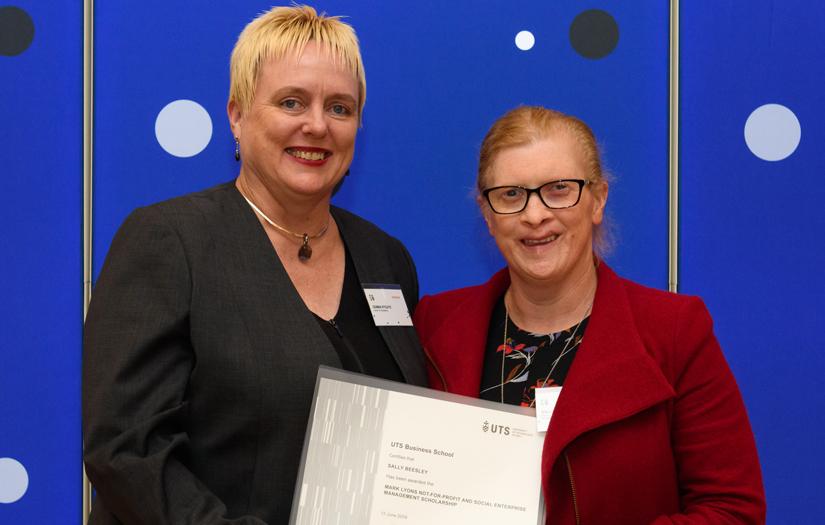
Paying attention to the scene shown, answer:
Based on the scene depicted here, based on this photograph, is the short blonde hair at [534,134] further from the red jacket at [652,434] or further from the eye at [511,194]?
the red jacket at [652,434]

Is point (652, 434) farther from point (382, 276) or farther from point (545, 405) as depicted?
point (382, 276)

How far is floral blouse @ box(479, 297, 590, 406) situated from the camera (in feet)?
6.21

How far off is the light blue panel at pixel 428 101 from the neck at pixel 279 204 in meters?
0.62

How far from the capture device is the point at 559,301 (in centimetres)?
198

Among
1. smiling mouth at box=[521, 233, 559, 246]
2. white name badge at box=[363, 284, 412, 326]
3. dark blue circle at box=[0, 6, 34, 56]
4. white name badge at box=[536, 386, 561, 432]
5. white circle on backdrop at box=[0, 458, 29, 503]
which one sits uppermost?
dark blue circle at box=[0, 6, 34, 56]

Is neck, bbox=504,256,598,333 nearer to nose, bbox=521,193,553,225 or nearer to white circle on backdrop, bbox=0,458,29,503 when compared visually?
nose, bbox=521,193,553,225

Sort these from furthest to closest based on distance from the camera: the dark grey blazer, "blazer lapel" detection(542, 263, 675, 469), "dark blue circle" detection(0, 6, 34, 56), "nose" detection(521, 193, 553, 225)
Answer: "dark blue circle" detection(0, 6, 34, 56) < "nose" detection(521, 193, 553, 225) < "blazer lapel" detection(542, 263, 675, 469) < the dark grey blazer

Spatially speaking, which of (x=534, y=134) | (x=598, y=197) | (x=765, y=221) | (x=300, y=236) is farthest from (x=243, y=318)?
(x=765, y=221)

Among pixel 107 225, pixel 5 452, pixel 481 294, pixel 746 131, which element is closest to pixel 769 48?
pixel 746 131

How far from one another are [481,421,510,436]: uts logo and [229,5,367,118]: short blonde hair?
0.89 meters

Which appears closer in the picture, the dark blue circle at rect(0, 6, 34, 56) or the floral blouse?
the floral blouse

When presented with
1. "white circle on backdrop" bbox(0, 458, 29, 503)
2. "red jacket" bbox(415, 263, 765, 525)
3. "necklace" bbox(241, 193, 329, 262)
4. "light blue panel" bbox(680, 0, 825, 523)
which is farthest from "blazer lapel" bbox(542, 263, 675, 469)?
"white circle on backdrop" bbox(0, 458, 29, 503)

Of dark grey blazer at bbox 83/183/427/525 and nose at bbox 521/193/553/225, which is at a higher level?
nose at bbox 521/193/553/225

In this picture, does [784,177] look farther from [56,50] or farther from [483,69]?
[56,50]
